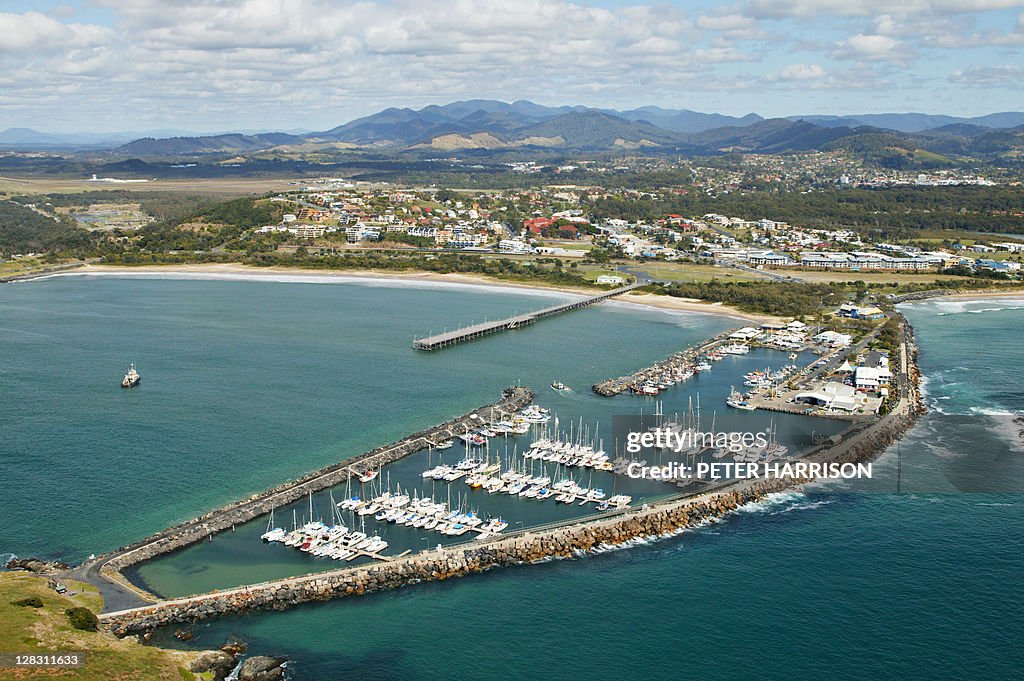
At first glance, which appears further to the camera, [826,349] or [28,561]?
[826,349]

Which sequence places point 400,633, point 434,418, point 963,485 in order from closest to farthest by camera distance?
point 400,633, point 963,485, point 434,418

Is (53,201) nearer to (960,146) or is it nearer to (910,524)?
(910,524)

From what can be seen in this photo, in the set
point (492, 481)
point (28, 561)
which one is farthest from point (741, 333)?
point (28, 561)

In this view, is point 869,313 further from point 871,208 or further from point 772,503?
point 871,208

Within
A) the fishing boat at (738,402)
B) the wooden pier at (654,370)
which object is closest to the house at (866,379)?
the fishing boat at (738,402)

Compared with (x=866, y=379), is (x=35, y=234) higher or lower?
higher

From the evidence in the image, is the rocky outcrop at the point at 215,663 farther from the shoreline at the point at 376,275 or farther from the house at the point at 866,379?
the shoreline at the point at 376,275

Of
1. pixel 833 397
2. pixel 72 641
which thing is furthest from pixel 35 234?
pixel 72 641
